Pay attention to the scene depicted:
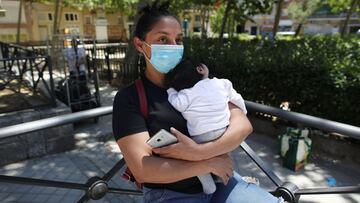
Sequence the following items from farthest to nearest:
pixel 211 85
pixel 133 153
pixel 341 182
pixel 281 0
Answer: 1. pixel 281 0
2. pixel 341 182
3. pixel 211 85
4. pixel 133 153

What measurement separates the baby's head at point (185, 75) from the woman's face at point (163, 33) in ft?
0.47

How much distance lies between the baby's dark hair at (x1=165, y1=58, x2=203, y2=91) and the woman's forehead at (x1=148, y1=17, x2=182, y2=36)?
0.59 ft

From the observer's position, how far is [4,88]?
5.89m

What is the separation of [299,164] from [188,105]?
310 centimetres

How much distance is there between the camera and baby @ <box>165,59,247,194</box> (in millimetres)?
1542

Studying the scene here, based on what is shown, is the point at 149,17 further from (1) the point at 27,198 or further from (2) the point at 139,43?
(1) the point at 27,198

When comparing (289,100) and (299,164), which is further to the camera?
(289,100)

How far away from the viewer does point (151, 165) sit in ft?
4.78

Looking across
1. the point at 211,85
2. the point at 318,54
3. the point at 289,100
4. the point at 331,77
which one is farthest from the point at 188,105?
the point at 318,54

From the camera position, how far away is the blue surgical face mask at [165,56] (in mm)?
1675

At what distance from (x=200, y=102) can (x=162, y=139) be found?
288mm

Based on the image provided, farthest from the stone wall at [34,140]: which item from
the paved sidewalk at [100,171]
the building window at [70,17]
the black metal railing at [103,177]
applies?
the building window at [70,17]

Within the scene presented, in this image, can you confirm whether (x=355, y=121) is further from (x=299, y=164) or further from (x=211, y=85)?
(x=211, y=85)

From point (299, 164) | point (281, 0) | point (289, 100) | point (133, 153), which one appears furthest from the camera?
point (281, 0)
